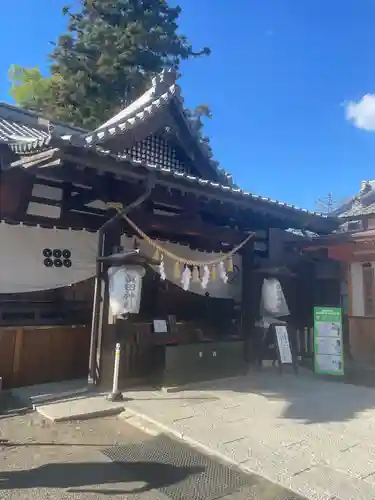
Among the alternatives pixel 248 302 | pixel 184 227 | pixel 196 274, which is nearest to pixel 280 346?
pixel 248 302

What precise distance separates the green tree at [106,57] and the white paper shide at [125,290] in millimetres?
16018

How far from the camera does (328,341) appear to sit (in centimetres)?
909

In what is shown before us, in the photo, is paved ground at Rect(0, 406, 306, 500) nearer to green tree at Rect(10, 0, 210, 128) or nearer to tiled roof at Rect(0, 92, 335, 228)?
tiled roof at Rect(0, 92, 335, 228)

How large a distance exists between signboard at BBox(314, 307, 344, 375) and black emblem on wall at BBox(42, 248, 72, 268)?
5.60m

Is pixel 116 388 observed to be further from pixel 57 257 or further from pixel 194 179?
pixel 194 179

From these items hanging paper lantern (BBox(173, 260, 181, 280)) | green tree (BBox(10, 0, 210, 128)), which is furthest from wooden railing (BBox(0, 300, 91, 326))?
green tree (BBox(10, 0, 210, 128))

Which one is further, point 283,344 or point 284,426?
point 283,344

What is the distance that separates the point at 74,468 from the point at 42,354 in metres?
3.52

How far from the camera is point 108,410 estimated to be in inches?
232

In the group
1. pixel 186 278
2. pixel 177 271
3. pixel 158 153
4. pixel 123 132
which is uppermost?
pixel 158 153

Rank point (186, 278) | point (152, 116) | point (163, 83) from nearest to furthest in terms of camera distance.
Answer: point (186, 278)
point (152, 116)
point (163, 83)

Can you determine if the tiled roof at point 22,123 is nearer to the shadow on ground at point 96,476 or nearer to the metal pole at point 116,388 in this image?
the metal pole at point 116,388

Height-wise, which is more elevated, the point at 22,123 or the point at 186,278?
the point at 22,123

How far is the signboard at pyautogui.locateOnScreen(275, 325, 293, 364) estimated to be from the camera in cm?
916
